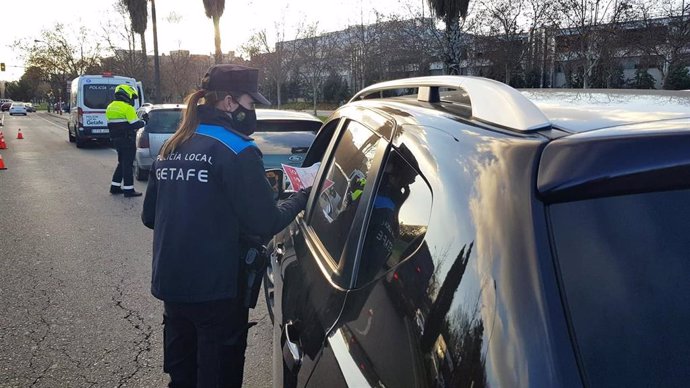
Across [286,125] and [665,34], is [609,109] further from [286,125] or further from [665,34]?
[665,34]

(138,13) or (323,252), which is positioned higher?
(138,13)

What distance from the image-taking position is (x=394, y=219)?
1.63 metres

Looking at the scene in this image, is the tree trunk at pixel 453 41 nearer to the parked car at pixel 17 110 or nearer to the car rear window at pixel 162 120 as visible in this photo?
the car rear window at pixel 162 120

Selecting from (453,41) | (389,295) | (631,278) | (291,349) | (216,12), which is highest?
(216,12)

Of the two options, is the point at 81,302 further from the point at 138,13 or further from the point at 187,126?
the point at 138,13

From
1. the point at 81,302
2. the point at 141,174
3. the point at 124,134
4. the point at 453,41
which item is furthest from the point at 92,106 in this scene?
the point at 81,302

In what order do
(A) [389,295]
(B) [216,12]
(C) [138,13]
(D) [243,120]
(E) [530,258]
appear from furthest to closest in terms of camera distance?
(C) [138,13], (B) [216,12], (D) [243,120], (A) [389,295], (E) [530,258]

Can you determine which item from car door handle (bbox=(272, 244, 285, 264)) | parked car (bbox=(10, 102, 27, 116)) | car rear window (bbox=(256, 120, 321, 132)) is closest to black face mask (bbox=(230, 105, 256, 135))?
car door handle (bbox=(272, 244, 285, 264))

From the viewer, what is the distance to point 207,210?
7.78 feet

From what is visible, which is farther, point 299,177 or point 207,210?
point 299,177

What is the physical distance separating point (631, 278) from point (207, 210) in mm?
1690

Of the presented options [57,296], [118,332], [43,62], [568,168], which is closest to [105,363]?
[118,332]

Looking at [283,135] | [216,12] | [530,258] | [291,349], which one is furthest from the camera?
[216,12]

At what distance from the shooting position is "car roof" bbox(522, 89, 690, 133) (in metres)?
1.33
